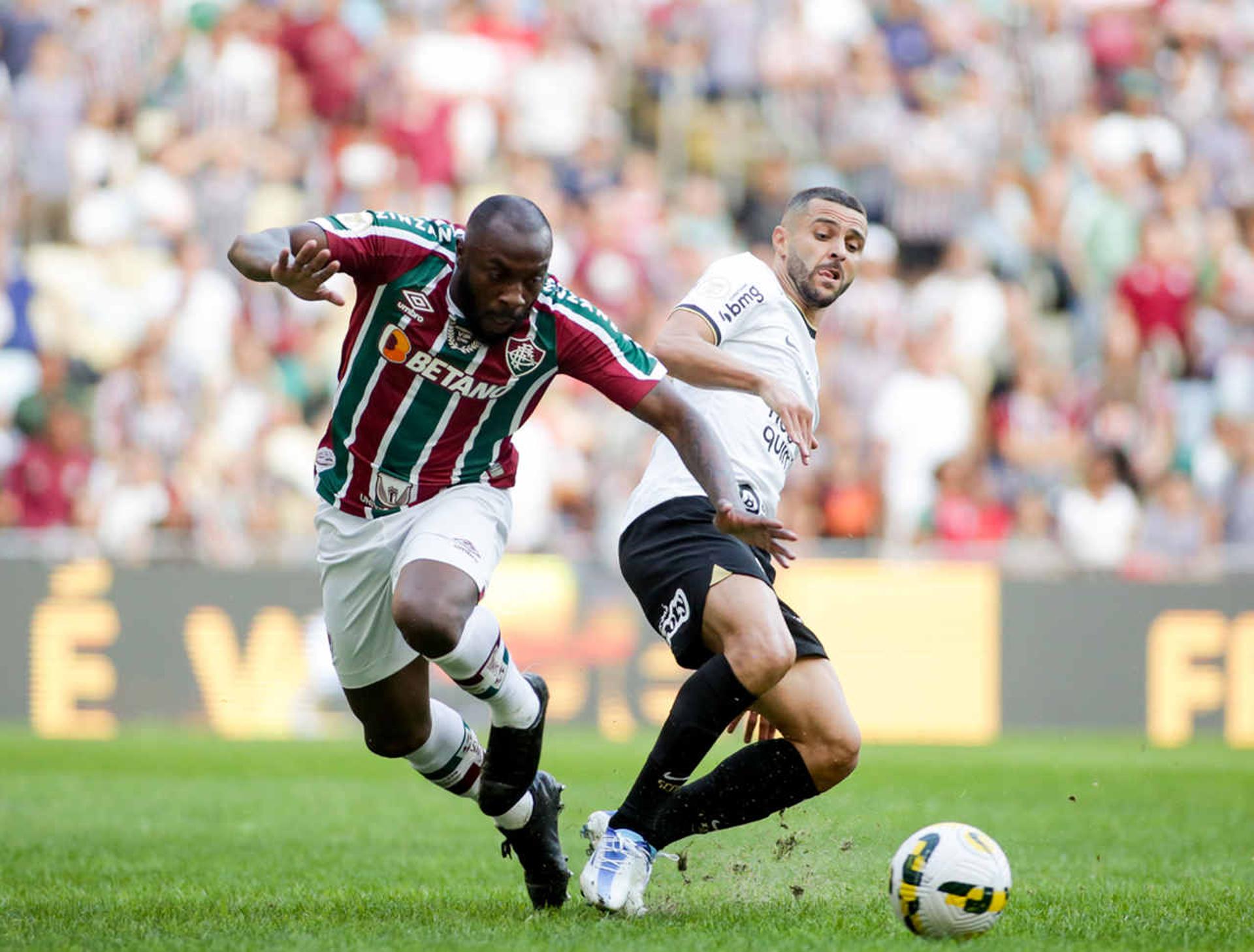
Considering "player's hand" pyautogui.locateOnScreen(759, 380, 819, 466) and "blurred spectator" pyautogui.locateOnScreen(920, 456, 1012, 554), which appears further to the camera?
"blurred spectator" pyautogui.locateOnScreen(920, 456, 1012, 554)

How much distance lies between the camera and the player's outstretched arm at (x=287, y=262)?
5.81m

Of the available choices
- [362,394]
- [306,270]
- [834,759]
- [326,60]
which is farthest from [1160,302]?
[306,270]

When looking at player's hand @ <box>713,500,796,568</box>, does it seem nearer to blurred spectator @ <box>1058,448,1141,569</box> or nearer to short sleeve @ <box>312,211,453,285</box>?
short sleeve @ <box>312,211,453,285</box>

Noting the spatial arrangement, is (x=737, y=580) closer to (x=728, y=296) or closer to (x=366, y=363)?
(x=728, y=296)

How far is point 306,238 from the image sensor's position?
602cm

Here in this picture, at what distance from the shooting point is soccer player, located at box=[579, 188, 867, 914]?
6461 mm

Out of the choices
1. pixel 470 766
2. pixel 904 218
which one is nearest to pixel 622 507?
pixel 904 218

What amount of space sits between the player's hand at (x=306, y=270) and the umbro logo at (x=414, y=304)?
569 millimetres

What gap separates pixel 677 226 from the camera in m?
19.0

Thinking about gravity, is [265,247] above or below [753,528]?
above

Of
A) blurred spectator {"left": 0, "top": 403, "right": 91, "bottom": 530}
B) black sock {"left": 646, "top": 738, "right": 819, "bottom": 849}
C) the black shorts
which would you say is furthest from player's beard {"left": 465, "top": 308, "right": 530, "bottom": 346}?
blurred spectator {"left": 0, "top": 403, "right": 91, "bottom": 530}

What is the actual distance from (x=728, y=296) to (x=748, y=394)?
1.28 feet

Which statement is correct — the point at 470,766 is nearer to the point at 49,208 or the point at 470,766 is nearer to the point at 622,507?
the point at 622,507

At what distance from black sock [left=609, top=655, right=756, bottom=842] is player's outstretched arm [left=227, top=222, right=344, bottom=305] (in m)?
1.87
